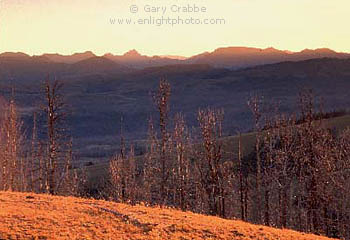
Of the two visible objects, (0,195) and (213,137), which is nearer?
(0,195)

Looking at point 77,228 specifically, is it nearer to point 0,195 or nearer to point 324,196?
point 0,195

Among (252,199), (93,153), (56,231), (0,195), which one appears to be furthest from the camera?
(93,153)

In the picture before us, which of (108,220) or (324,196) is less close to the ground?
(108,220)

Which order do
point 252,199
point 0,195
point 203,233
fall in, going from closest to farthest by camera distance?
1. point 203,233
2. point 0,195
3. point 252,199

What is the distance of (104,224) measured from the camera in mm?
26125

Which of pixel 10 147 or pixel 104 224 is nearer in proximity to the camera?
pixel 104 224

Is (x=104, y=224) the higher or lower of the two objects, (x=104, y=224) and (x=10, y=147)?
the higher

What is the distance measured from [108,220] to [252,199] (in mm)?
53581

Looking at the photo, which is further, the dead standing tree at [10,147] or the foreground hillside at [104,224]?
the dead standing tree at [10,147]

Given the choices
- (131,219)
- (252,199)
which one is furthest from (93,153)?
(131,219)

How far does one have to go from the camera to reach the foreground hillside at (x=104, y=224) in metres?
24.1

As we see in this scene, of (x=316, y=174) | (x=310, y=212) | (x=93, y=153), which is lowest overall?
(x=93, y=153)

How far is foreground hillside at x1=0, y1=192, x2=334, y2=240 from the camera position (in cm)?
2414

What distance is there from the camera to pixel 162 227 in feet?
86.5
